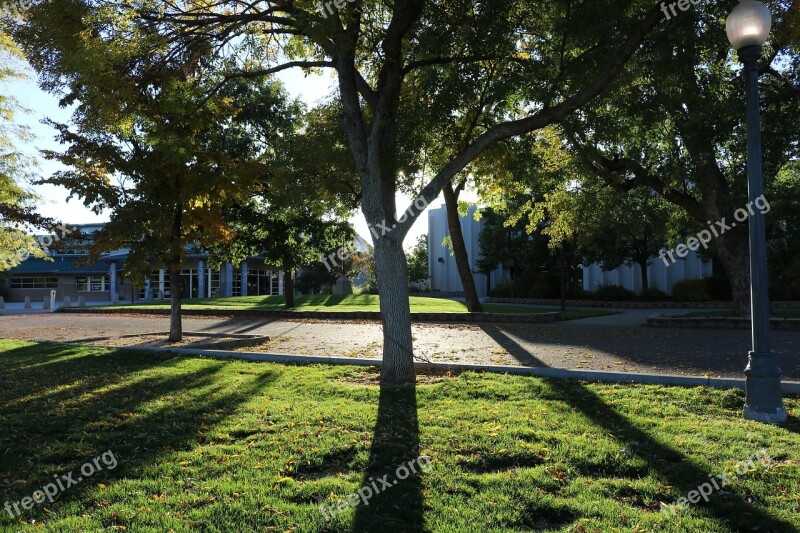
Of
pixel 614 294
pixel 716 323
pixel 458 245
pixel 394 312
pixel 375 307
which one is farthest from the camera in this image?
pixel 614 294

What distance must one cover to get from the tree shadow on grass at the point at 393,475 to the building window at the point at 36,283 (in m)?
53.5

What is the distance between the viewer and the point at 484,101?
9.25 meters

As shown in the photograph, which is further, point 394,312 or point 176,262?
point 176,262

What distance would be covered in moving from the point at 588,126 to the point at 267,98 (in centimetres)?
1710

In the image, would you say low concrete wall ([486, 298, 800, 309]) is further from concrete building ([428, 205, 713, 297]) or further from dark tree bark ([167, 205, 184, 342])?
dark tree bark ([167, 205, 184, 342])

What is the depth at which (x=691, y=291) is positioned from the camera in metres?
29.2

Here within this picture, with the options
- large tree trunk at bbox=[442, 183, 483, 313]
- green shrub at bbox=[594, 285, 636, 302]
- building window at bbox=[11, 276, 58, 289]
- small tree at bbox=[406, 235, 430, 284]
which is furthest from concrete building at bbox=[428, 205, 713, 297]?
building window at bbox=[11, 276, 58, 289]

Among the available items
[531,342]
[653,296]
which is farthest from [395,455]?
[653,296]

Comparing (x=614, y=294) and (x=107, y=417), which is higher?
(x=614, y=294)

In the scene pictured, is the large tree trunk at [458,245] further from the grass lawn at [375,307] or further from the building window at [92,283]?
the building window at [92,283]

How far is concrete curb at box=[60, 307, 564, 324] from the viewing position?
1864 cm

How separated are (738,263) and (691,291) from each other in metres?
13.8

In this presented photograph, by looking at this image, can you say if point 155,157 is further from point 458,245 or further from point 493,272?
point 493,272

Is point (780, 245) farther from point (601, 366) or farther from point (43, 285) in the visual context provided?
point (43, 285)
